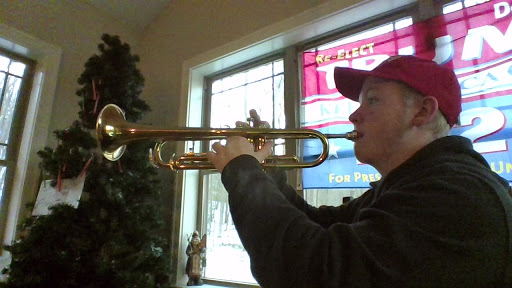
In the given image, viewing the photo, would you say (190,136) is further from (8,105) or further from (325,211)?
(8,105)

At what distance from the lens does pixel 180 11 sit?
2.65 m

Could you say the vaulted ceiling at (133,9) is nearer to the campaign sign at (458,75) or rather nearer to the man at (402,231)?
the campaign sign at (458,75)

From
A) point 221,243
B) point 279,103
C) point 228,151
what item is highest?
point 279,103

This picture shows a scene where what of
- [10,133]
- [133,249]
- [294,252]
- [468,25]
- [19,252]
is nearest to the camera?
[294,252]

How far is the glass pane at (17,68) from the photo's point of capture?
7.86 ft

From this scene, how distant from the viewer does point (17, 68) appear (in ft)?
7.94

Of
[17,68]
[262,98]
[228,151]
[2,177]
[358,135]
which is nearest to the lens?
[228,151]

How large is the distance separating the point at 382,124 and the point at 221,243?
1.58m

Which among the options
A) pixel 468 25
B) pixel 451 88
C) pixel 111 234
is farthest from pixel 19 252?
pixel 468 25

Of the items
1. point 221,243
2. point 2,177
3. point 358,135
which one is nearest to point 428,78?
point 358,135

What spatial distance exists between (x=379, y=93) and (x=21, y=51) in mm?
2578

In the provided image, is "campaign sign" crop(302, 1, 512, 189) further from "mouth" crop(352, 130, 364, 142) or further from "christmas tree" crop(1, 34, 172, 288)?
"christmas tree" crop(1, 34, 172, 288)

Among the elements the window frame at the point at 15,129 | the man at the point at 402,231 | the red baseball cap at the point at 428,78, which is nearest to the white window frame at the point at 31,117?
the window frame at the point at 15,129

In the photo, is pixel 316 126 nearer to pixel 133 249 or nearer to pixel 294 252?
pixel 133 249
